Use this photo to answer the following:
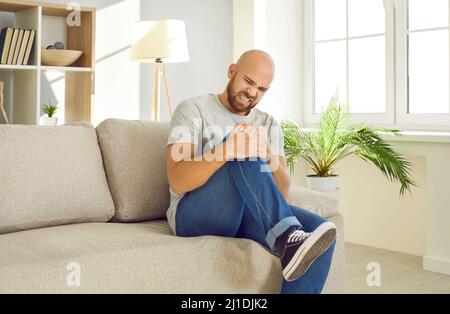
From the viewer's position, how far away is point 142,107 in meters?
4.68

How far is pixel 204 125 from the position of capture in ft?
7.99

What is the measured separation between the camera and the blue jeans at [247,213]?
2.12 metres

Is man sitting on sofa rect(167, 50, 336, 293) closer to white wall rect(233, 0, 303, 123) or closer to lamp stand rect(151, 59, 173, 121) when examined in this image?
lamp stand rect(151, 59, 173, 121)

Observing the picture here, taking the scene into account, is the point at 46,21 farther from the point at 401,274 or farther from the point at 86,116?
the point at 401,274

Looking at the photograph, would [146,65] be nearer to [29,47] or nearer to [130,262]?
[29,47]

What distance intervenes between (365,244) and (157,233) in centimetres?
233

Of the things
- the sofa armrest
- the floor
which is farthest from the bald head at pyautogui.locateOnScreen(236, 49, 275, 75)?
the floor

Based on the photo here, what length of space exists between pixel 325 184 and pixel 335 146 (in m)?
0.24

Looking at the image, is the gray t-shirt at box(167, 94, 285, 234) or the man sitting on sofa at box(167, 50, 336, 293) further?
the gray t-shirt at box(167, 94, 285, 234)

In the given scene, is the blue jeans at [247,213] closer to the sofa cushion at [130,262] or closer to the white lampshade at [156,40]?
the sofa cushion at [130,262]

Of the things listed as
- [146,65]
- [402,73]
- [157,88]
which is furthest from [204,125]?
[146,65]

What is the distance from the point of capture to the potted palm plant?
374cm

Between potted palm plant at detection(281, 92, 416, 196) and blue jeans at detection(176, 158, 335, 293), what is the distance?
1567 mm

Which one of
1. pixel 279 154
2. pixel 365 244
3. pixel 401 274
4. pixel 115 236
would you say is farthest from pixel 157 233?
pixel 365 244
